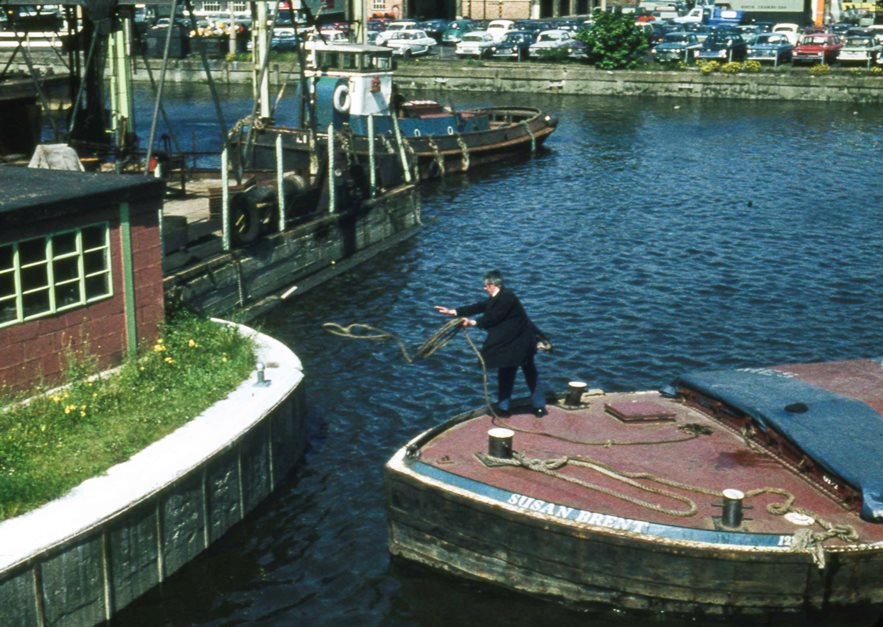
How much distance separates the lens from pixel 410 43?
237 feet

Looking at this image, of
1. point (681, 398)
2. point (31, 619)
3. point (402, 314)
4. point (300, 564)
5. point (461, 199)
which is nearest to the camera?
point (31, 619)

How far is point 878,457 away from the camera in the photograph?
510 inches

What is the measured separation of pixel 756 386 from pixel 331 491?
5552mm

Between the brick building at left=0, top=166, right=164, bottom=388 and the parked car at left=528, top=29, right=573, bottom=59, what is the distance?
55.1 m

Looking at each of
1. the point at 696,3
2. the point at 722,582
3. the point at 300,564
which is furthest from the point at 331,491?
the point at 696,3

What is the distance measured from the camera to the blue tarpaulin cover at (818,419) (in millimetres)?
12680

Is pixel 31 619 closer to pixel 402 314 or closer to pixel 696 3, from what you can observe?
pixel 402 314

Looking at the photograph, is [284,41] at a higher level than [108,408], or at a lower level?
higher

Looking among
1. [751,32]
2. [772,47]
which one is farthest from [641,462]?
[751,32]

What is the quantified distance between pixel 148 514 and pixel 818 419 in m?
7.32

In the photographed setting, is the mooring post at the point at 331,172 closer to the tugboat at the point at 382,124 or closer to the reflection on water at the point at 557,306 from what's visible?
the reflection on water at the point at 557,306

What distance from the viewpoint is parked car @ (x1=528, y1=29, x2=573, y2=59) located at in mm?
69375

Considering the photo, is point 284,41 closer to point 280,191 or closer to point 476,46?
point 476,46

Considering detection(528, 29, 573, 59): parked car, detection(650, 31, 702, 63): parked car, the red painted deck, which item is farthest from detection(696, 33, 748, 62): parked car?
the red painted deck
